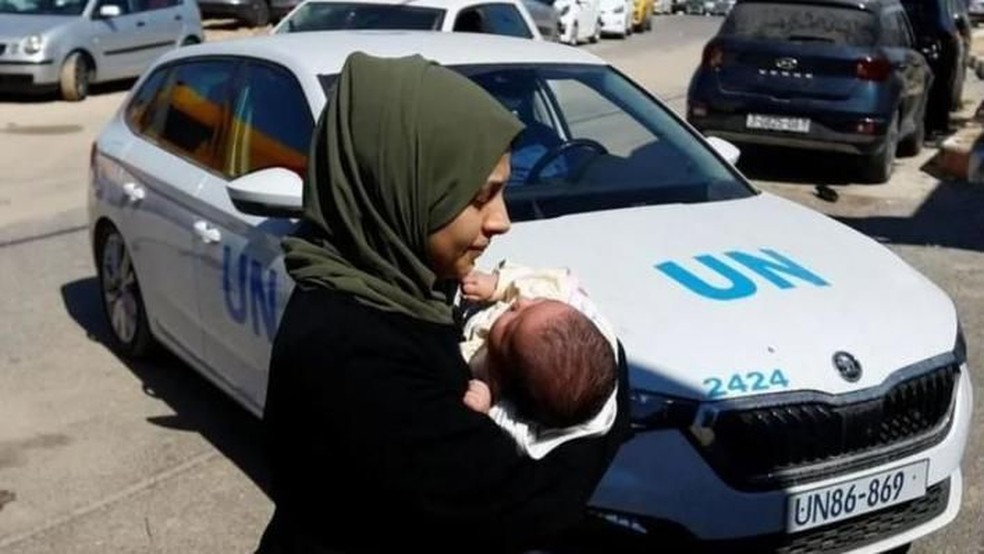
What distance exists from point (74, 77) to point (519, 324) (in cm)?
1591

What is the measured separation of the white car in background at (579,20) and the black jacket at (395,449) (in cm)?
2622

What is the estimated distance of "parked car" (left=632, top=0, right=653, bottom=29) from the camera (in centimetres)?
3362

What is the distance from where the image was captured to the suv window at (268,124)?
16.8ft

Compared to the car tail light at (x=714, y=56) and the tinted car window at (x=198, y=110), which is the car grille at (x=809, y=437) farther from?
the car tail light at (x=714, y=56)

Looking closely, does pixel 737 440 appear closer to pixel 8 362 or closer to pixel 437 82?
pixel 437 82

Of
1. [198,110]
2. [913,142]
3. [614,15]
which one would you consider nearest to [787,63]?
[913,142]

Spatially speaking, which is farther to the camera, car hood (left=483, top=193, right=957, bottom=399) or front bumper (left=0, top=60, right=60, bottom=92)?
front bumper (left=0, top=60, right=60, bottom=92)

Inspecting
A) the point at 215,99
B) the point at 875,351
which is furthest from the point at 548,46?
the point at 875,351

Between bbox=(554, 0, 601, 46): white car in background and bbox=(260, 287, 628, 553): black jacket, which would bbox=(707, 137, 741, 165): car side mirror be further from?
bbox=(554, 0, 601, 46): white car in background

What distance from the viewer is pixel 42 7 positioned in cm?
1775

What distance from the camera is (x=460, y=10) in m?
11.2

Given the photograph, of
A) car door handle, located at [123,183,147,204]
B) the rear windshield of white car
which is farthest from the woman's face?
the rear windshield of white car

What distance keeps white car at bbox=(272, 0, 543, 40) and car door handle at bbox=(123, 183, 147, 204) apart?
4550 millimetres

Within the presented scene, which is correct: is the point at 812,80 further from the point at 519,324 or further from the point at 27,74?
the point at 519,324
